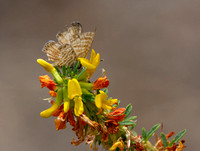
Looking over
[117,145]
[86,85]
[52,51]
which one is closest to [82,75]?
[86,85]

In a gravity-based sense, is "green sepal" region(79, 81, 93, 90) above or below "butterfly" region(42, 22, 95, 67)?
below

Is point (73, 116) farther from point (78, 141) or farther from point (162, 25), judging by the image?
point (162, 25)

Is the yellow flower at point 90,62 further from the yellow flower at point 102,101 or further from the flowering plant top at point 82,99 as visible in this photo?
the yellow flower at point 102,101

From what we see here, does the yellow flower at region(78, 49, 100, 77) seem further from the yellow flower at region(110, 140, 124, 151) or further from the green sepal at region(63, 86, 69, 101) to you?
the yellow flower at region(110, 140, 124, 151)

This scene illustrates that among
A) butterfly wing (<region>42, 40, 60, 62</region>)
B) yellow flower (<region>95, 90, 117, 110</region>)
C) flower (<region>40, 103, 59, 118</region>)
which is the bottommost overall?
flower (<region>40, 103, 59, 118</region>)

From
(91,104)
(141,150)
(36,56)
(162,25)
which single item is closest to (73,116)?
(91,104)

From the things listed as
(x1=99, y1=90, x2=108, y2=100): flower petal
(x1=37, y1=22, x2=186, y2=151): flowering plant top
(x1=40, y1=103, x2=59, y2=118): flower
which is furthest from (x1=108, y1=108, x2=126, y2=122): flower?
(x1=40, y1=103, x2=59, y2=118): flower

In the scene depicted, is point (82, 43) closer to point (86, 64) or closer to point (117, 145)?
point (86, 64)
